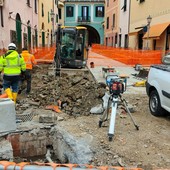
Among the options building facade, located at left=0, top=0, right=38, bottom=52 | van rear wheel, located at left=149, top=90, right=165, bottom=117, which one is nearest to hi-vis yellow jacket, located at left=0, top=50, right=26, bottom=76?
van rear wheel, located at left=149, top=90, right=165, bottom=117

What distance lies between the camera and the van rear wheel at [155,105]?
6.20 metres

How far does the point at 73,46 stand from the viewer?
14820 millimetres

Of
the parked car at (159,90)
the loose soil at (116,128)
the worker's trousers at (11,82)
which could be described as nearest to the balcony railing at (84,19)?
the loose soil at (116,128)

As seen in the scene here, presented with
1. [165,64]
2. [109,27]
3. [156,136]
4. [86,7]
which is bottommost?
[156,136]

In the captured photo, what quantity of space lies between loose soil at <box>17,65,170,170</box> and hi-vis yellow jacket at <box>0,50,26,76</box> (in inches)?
40.4

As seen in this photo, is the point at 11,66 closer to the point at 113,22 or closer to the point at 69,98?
the point at 69,98

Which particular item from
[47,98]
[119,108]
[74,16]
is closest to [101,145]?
[119,108]

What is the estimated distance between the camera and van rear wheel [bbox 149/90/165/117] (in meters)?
6.20

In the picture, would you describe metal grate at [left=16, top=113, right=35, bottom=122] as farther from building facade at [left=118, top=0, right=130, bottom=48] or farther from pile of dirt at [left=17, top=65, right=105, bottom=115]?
building facade at [left=118, top=0, right=130, bottom=48]

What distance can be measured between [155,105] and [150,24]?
591 inches

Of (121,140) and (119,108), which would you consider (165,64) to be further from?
(121,140)

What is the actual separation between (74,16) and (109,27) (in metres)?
14.3

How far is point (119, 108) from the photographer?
22.7 ft

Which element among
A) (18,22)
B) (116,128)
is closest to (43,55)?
(18,22)
